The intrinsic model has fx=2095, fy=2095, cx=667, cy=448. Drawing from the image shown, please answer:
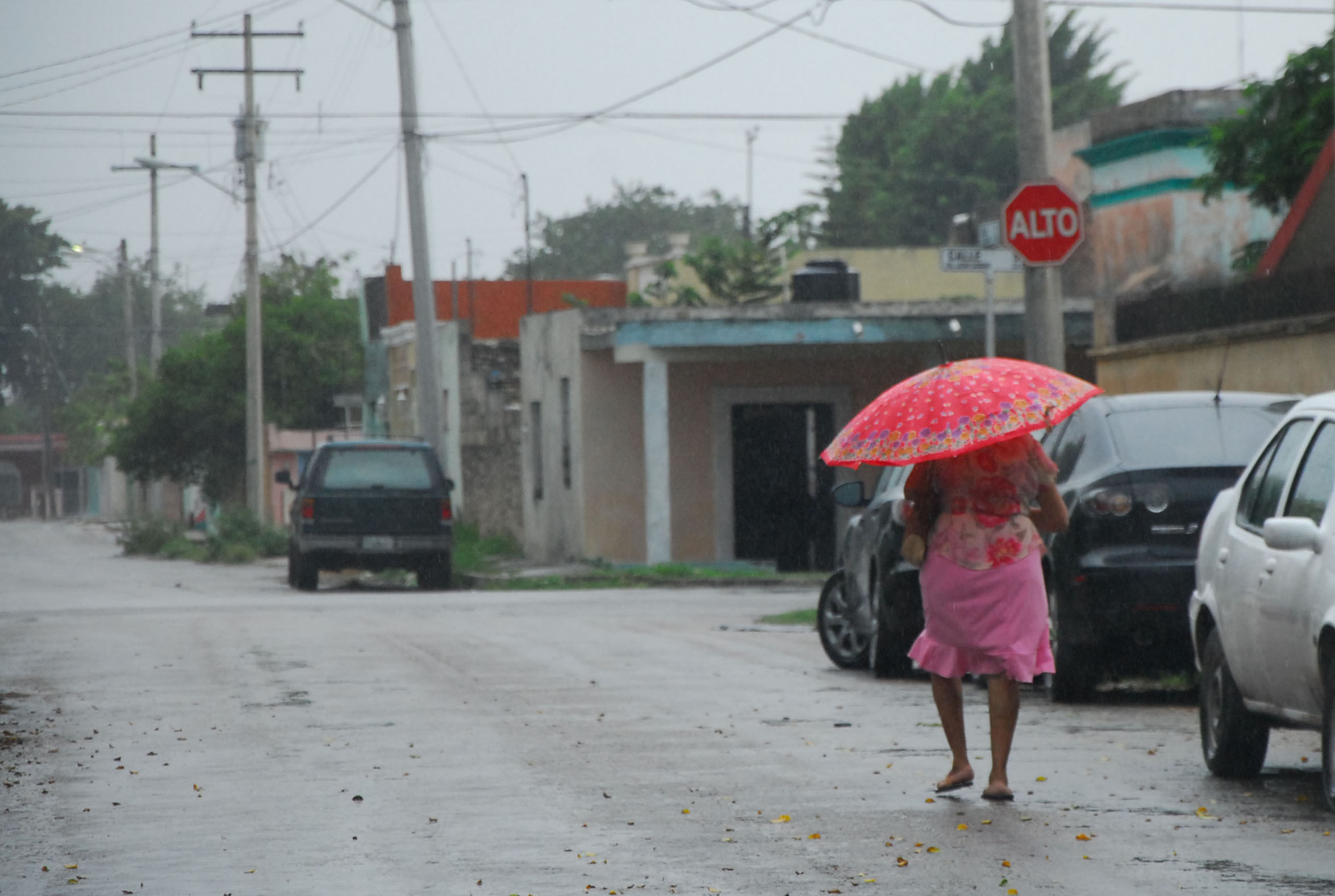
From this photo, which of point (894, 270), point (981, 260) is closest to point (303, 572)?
point (981, 260)

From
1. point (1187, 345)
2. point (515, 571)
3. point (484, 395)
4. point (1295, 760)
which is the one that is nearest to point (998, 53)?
point (484, 395)

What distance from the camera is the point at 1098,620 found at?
34.7ft

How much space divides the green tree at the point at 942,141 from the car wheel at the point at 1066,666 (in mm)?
46635

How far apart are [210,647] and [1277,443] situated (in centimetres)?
916

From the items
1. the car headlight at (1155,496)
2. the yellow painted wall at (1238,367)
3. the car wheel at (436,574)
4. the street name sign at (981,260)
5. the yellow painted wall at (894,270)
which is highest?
the yellow painted wall at (894,270)

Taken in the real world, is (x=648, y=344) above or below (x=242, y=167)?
below

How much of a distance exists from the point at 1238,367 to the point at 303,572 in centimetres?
1312

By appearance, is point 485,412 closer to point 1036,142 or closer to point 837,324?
point 837,324

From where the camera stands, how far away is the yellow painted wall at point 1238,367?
1531cm

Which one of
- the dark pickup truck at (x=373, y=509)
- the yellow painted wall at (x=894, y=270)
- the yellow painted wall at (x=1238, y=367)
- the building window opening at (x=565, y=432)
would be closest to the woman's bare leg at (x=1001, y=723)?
the yellow painted wall at (x=1238, y=367)

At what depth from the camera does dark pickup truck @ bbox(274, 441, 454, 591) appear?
25.1 m

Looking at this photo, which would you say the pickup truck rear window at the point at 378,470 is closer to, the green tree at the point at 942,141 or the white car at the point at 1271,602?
the white car at the point at 1271,602

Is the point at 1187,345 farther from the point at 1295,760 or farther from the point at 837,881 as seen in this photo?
the point at 837,881

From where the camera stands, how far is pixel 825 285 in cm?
3008
